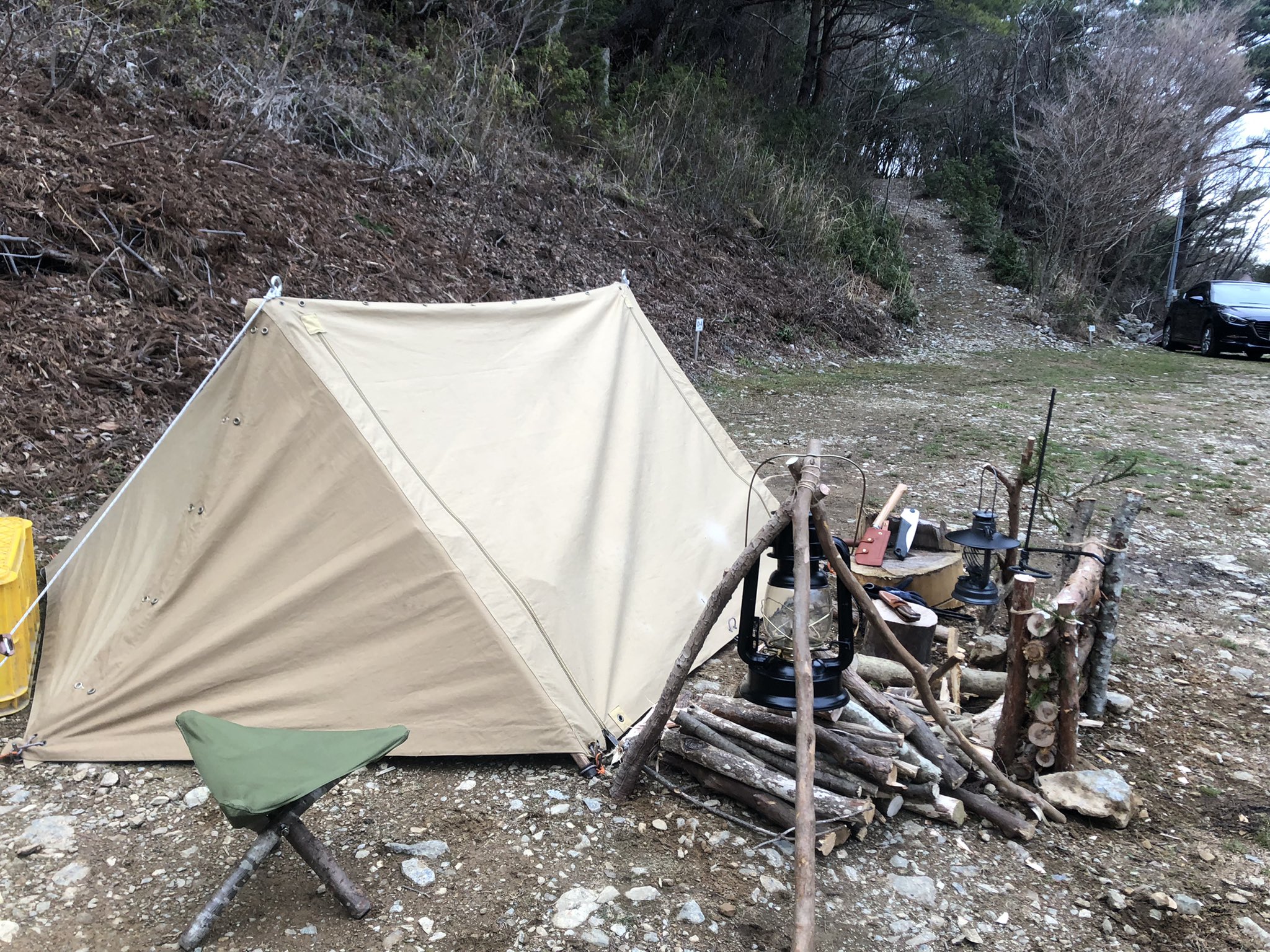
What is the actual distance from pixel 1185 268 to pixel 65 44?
31.6m

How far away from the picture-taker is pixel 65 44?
7.88m

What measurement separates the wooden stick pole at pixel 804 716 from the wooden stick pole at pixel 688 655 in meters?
0.07

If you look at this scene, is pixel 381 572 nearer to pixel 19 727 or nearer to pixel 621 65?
pixel 19 727

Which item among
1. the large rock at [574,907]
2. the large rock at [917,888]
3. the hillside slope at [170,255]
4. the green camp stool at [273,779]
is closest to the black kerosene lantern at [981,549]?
the large rock at [917,888]

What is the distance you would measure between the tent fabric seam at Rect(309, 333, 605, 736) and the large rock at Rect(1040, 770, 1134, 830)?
162 centimetres

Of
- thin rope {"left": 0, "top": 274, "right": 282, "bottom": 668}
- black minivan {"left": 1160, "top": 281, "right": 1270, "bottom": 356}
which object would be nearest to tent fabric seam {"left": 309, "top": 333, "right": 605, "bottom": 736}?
thin rope {"left": 0, "top": 274, "right": 282, "bottom": 668}

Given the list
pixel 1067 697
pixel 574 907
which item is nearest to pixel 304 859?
pixel 574 907

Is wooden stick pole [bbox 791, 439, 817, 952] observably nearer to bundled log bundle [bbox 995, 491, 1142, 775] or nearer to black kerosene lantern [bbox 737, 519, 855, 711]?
black kerosene lantern [bbox 737, 519, 855, 711]

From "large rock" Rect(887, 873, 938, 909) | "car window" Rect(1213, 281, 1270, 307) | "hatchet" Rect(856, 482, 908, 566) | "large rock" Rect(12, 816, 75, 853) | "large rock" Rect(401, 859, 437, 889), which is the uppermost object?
"car window" Rect(1213, 281, 1270, 307)

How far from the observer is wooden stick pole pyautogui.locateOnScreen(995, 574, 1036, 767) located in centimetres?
307

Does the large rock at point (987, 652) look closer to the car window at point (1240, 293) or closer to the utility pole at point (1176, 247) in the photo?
the car window at point (1240, 293)

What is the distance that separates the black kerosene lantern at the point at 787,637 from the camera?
101 inches

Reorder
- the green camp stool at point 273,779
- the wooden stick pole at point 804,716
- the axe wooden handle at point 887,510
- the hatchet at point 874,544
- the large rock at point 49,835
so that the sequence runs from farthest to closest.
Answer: the axe wooden handle at point 887,510, the hatchet at point 874,544, the large rock at point 49,835, the green camp stool at point 273,779, the wooden stick pole at point 804,716

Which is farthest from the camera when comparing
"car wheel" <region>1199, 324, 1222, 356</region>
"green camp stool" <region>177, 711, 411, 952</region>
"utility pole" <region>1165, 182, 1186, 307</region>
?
"utility pole" <region>1165, 182, 1186, 307</region>
